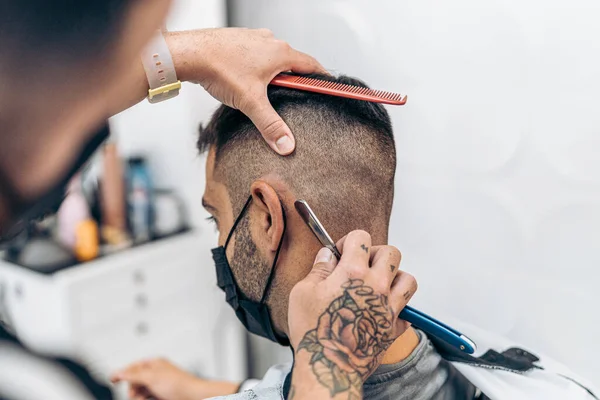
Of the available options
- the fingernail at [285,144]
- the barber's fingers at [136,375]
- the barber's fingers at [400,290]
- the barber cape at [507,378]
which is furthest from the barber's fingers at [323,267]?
the barber's fingers at [136,375]

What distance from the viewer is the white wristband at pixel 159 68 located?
1.17m

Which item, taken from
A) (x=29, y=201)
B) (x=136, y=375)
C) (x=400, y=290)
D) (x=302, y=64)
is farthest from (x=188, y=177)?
(x=400, y=290)

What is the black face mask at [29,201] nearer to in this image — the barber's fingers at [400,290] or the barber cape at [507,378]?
the barber cape at [507,378]

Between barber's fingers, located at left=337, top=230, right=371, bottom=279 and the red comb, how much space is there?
290 millimetres

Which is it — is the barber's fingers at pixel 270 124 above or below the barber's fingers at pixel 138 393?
above

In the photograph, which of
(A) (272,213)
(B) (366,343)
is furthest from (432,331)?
(A) (272,213)

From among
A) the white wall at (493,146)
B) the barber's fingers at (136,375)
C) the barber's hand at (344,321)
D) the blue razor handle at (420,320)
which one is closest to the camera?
the barber's hand at (344,321)

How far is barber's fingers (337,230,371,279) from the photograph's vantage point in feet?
3.09

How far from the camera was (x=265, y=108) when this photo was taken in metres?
1.16

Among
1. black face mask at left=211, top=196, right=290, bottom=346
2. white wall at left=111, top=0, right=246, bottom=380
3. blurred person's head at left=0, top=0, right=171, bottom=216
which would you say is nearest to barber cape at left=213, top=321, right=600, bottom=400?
black face mask at left=211, top=196, right=290, bottom=346

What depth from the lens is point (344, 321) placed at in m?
0.94

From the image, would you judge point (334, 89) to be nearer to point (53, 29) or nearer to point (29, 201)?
point (53, 29)

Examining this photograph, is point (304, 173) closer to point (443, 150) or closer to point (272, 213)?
point (272, 213)

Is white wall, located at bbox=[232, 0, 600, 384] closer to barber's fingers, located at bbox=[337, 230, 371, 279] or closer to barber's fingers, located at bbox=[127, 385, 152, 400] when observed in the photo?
barber's fingers, located at bbox=[337, 230, 371, 279]
